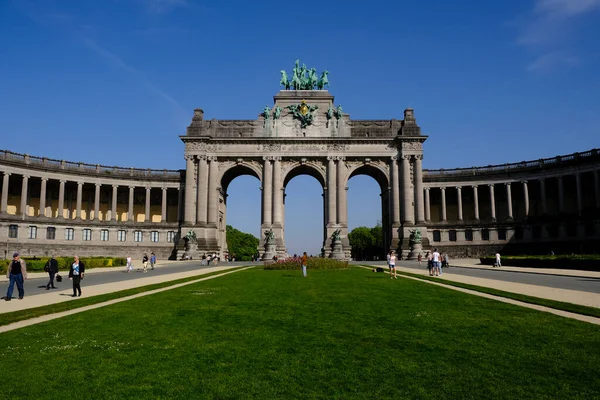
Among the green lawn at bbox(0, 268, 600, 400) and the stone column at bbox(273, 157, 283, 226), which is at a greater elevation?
the stone column at bbox(273, 157, 283, 226)

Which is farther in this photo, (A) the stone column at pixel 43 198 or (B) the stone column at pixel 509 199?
(B) the stone column at pixel 509 199

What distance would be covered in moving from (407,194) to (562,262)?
33121mm

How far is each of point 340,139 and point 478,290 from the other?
56423 mm

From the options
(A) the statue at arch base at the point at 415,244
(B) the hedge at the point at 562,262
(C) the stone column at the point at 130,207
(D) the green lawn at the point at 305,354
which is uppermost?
(C) the stone column at the point at 130,207

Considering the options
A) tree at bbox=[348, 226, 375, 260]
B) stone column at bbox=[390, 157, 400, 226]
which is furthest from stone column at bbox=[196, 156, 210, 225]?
tree at bbox=[348, 226, 375, 260]

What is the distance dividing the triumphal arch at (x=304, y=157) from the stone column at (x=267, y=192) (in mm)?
173

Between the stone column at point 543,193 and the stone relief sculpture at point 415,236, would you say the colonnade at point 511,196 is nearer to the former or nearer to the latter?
the stone column at point 543,193

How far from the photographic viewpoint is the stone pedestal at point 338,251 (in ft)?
221

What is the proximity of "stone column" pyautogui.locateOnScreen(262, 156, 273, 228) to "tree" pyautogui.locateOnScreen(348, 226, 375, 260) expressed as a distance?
2720 inches

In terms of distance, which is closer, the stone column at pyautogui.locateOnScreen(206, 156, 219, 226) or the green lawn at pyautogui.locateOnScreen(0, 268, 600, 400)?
the green lawn at pyautogui.locateOnScreen(0, 268, 600, 400)

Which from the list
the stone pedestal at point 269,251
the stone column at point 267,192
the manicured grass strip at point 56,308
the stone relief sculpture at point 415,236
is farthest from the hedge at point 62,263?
the stone relief sculpture at point 415,236

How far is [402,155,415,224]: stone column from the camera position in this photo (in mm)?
74375

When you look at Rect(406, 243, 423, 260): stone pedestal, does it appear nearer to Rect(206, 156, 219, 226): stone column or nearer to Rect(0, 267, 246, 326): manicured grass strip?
Rect(206, 156, 219, 226): stone column

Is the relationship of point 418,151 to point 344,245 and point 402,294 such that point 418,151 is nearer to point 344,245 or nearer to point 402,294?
point 344,245
